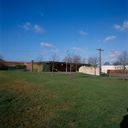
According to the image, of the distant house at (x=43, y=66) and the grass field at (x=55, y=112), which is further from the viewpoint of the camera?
the distant house at (x=43, y=66)

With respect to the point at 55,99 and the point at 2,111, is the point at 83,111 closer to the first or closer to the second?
the point at 55,99

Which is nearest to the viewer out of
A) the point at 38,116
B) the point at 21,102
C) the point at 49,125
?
the point at 49,125

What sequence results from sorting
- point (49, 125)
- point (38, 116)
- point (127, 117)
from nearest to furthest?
point (49, 125)
point (38, 116)
point (127, 117)

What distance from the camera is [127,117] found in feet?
29.0

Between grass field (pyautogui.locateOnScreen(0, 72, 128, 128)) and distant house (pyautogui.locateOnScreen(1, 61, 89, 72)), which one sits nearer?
grass field (pyautogui.locateOnScreen(0, 72, 128, 128))

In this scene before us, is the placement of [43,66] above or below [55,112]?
above

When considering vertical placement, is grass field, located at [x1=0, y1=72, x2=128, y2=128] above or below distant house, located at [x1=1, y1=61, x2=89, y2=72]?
below

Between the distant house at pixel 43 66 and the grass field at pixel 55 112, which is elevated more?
the distant house at pixel 43 66

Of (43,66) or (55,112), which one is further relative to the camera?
(43,66)

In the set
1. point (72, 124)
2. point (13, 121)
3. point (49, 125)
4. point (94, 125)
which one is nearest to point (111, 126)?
point (94, 125)

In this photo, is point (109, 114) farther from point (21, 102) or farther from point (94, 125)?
point (21, 102)

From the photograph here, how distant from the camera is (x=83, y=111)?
9281mm

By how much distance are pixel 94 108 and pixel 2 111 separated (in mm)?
4244

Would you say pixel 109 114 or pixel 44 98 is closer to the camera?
pixel 109 114
